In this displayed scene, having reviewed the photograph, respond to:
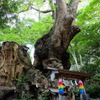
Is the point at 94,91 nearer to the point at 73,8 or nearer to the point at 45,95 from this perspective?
the point at 45,95

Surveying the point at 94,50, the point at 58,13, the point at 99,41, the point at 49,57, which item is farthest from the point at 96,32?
the point at 49,57

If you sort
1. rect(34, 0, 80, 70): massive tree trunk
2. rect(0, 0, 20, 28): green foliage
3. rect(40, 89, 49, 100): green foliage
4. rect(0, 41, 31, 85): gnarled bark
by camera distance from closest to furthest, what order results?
rect(0, 0, 20, 28): green foliage < rect(40, 89, 49, 100): green foliage < rect(0, 41, 31, 85): gnarled bark < rect(34, 0, 80, 70): massive tree trunk

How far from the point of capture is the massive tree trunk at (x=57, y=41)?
1062 centimetres

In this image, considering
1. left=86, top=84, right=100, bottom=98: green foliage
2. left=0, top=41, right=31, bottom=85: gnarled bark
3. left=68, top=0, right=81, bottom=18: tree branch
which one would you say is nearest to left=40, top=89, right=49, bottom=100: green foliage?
left=0, top=41, right=31, bottom=85: gnarled bark

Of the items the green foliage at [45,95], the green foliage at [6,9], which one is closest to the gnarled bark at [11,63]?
the green foliage at [45,95]

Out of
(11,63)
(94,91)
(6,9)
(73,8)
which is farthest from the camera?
(73,8)

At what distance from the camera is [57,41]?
424 inches

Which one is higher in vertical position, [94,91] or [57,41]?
[57,41]

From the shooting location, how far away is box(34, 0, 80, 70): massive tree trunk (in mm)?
10625

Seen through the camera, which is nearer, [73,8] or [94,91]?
[94,91]

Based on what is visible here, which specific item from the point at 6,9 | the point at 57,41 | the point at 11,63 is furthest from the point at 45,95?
the point at 6,9

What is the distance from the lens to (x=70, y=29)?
1103cm

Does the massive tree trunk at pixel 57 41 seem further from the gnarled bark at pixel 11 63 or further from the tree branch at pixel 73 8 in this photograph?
the gnarled bark at pixel 11 63

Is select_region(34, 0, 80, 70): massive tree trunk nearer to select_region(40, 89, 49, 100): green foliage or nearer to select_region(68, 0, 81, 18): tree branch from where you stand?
select_region(68, 0, 81, 18): tree branch
